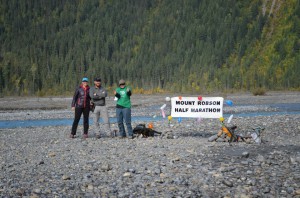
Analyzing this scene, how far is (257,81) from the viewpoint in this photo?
152m

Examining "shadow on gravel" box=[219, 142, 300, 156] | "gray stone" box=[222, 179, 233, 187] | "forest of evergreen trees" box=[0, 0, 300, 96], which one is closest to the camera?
"gray stone" box=[222, 179, 233, 187]

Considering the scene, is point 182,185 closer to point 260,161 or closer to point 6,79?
point 260,161

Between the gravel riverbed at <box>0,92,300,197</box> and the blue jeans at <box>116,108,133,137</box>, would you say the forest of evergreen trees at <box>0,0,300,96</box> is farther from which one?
the gravel riverbed at <box>0,92,300,197</box>

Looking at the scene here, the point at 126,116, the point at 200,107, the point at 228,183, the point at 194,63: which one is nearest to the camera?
the point at 228,183

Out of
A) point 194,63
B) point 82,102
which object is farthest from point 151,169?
point 194,63

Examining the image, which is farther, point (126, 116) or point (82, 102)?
point (82, 102)

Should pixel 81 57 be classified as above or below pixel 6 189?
above

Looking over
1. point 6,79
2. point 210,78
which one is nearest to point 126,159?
point 6,79

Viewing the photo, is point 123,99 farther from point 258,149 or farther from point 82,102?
point 258,149

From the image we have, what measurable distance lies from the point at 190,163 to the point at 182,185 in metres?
2.19

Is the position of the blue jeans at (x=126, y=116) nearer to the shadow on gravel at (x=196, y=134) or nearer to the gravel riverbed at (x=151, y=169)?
the gravel riverbed at (x=151, y=169)

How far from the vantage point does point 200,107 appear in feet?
64.4

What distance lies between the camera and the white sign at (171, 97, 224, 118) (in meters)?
19.6

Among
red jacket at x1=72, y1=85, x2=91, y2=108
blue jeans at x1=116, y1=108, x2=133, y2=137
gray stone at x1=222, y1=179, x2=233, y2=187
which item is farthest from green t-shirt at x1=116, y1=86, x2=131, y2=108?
gray stone at x1=222, y1=179, x2=233, y2=187
